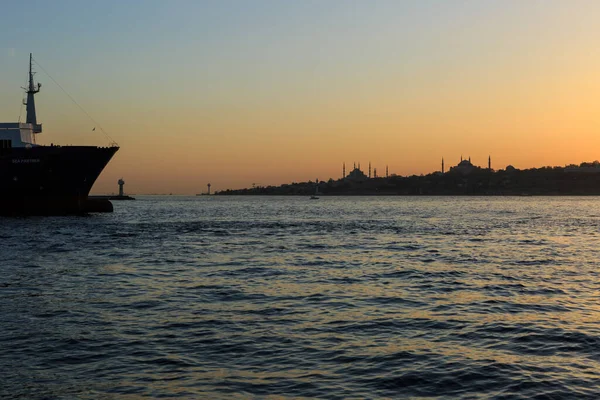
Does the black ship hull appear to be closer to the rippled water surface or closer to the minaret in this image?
the minaret

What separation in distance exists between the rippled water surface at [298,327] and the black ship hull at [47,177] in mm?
41379

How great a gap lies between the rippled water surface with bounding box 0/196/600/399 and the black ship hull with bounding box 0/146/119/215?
4138 centimetres

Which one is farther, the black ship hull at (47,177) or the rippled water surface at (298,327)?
the black ship hull at (47,177)

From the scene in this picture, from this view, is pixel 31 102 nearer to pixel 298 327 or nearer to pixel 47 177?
pixel 47 177

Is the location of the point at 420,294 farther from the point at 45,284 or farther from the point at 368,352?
the point at 45,284

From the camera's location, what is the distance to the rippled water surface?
10.4 m

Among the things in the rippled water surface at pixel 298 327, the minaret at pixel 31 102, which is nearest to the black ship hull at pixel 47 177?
the minaret at pixel 31 102

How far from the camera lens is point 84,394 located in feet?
31.9

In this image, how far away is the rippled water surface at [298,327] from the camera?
1037cm

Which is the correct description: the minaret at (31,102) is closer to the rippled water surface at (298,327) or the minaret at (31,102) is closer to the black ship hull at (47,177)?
→ the black ship hull at (47,177)

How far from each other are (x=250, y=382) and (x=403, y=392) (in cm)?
260

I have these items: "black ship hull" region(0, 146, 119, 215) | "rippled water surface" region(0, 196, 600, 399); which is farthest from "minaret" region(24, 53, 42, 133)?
"rippled water surface" region(0, 196, 600, 399)

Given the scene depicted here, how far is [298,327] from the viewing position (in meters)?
14.5

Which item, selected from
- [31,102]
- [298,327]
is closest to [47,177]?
[31,102]
